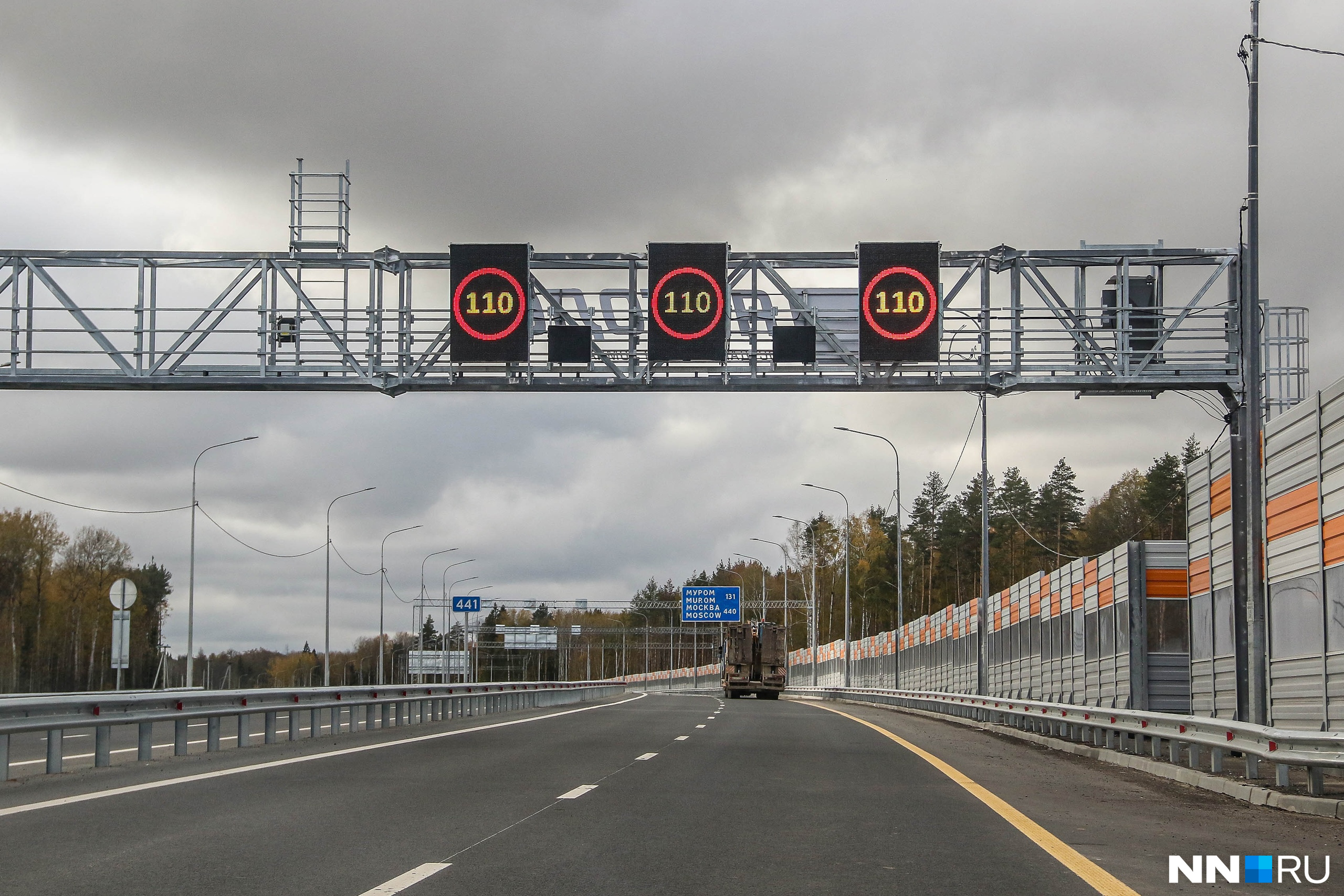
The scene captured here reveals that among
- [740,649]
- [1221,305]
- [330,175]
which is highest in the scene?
[330,175]

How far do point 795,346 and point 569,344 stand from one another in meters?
3.67

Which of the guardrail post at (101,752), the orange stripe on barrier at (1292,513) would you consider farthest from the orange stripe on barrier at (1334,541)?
the guardrail post at (101,752)

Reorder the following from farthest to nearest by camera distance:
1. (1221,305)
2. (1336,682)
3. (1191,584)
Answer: (1191,584) < (1221,305) < (1336,682)

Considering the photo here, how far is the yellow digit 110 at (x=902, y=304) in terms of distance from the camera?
25109 millimetres

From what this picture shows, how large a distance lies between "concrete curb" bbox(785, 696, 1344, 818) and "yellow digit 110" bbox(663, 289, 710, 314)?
9.16 metres

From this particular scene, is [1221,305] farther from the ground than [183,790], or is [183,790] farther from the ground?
[1221,305]

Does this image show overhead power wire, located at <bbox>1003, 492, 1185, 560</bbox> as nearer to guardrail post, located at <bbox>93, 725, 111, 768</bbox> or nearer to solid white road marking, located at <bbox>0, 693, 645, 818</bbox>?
solid white road marking, located at <bbox>0, 693, 645, 818</bbox>

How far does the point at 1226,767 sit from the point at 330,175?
673 inches

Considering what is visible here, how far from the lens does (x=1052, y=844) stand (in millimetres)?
11492

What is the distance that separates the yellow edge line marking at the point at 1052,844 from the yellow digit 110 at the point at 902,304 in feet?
26.5

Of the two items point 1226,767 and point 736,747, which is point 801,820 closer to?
point 1226,767

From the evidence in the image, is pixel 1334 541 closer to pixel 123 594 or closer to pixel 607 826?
pixel 607 826

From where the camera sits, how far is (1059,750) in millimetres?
25906

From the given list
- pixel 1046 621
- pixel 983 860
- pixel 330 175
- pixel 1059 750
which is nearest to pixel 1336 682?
pixel 1059 750
